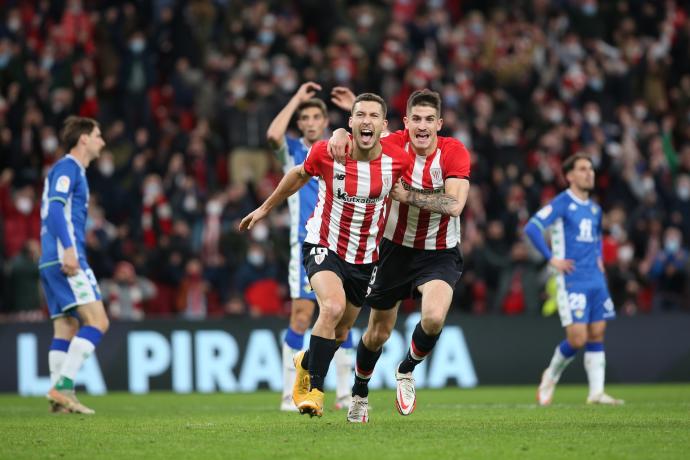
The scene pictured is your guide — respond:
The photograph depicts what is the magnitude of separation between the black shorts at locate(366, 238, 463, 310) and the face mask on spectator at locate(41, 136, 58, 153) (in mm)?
10986

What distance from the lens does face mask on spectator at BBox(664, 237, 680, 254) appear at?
2014 centimetres

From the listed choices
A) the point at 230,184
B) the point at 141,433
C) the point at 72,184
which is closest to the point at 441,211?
the point at 141,433

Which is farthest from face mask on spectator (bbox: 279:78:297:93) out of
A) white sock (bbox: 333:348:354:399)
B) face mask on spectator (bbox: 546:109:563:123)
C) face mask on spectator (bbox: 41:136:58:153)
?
white sock (bbox: 333:348:354:399)

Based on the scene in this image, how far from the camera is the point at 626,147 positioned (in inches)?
875

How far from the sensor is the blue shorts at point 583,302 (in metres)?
12.8

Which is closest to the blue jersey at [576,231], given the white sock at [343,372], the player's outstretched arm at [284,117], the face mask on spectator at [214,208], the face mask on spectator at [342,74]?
the white sock at [343,372]

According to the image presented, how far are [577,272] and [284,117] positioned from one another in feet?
13.2

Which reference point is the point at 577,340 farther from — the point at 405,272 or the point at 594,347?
the point at 405,272

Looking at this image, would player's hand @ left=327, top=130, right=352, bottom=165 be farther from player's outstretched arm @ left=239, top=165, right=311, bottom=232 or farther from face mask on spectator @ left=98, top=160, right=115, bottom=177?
face mask on spectator @ left=98, top=160, right=115, bottom=177

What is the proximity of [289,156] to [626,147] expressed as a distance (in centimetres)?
1230

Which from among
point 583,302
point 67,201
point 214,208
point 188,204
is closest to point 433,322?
point 67,201

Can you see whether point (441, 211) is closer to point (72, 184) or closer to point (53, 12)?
point (72, 184)

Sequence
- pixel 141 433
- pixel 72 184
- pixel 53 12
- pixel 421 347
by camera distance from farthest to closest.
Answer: pixel 53 12
pixel 72 184
pixel 421 347
pixel 141 433

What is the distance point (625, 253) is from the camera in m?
19.9
